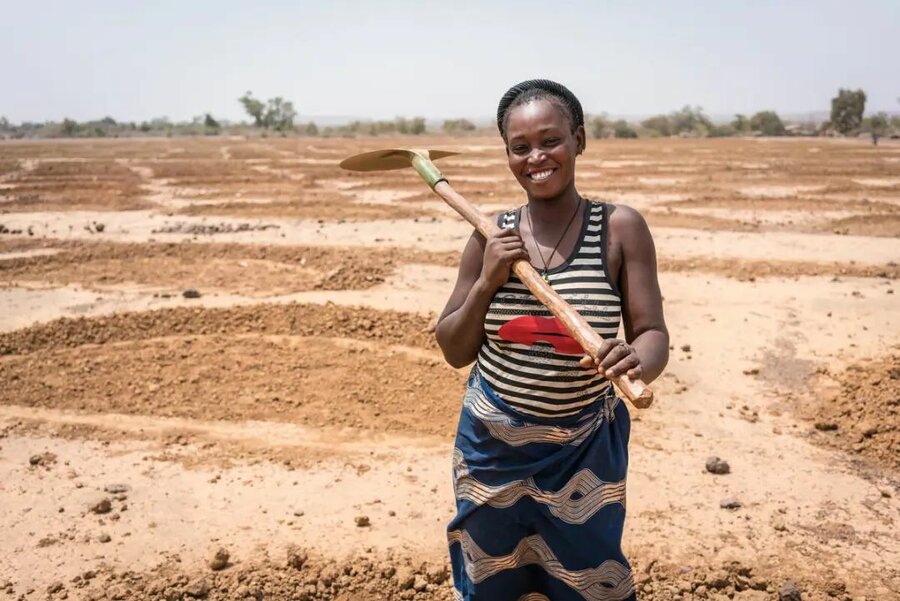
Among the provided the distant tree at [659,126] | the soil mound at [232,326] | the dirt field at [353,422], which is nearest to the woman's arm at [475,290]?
the dirt field at [353,422]

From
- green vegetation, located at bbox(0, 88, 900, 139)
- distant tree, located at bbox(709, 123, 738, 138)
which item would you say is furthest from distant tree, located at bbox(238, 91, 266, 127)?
distant tree, located at bbox(709, 123, 738, 138)

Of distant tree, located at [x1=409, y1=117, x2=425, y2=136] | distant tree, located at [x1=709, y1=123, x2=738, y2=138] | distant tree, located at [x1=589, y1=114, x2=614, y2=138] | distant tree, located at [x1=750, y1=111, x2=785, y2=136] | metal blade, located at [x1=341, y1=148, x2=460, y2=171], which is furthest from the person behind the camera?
distant tree, located at [x1=409, y1=117, x2=425, y2=136]

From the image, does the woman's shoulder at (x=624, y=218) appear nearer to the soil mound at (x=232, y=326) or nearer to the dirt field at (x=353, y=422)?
the dirt field at (x=353, y=422)

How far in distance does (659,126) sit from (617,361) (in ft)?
180

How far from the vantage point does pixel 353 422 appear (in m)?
4.46

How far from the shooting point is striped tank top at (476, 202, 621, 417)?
5.41 ft

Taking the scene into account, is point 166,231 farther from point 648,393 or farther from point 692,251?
point 648,393

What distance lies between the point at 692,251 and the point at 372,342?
17.1ft

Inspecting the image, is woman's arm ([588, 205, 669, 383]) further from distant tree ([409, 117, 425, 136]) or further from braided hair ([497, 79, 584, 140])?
distant tree ([409, 117, 425, 136])

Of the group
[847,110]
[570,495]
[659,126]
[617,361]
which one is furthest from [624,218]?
[659,126]

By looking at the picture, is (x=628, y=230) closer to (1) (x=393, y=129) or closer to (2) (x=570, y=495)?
(2) (x=570, y=495)

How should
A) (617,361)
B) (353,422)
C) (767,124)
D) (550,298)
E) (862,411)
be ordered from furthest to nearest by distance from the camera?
(767,124)
(353,422)
(862,411)
(550,298)
(617,361)

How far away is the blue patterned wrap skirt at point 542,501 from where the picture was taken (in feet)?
5.54

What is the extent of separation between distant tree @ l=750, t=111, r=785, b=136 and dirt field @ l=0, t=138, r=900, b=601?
39.8 m
